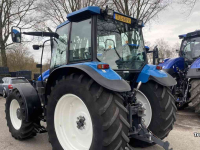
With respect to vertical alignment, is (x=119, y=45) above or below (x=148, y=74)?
above

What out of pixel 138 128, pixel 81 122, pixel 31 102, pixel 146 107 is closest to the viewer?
pixel 81 122

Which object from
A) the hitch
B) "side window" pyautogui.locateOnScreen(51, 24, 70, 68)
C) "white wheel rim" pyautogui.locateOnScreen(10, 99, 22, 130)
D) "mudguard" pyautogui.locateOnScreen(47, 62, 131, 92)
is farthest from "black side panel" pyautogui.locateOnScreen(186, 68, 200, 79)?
"white wheel rim" pyautogui.locateOnScreen(10, 99, 22, 130)

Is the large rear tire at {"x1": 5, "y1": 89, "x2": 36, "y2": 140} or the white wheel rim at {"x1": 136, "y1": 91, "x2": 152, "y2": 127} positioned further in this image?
the large rear tire at {"x1": 5, "y1": 89, "x2": 36, "y2": 140}

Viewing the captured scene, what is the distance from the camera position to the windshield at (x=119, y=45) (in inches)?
117

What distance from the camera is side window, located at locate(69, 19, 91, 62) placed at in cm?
294

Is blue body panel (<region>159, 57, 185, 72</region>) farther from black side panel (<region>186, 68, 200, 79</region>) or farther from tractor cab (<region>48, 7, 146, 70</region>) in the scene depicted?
tractor cab (<region>48, 7, 146, 70</region>)

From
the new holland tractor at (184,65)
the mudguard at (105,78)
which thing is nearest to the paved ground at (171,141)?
the new holland tractor at (184,65)

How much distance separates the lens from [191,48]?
22.7 feet

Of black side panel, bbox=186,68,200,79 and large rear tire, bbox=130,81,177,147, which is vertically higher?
black side panel, bbox=186,68,200,79

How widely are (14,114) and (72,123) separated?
194cm

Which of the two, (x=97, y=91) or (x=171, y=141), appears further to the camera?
(x=171, y=141)

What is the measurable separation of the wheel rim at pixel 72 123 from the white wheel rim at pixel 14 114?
1.63 meters

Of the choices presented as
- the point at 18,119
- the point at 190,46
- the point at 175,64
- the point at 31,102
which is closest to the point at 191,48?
the point at 190,46

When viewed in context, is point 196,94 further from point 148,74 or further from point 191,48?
point 148,74
